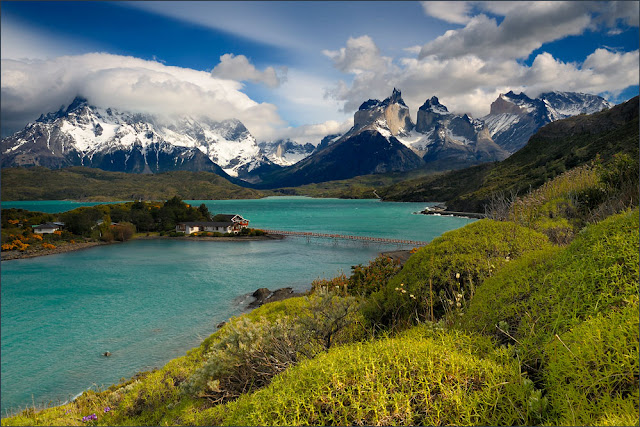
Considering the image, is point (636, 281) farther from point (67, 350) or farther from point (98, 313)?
point (98, 313)

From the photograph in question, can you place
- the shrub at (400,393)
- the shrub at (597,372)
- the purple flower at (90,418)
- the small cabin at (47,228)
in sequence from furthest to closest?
the small cabin at (47,228) → the purple flower at (90,418) → the shrub at (400,393) → the shrub at (597,372)

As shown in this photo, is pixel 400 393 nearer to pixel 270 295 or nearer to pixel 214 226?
pixel 270 295

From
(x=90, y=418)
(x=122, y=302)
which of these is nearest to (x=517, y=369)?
(x=90, y=418)

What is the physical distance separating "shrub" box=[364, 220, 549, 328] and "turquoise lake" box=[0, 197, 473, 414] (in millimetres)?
9503

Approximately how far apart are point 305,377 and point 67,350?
27079mm

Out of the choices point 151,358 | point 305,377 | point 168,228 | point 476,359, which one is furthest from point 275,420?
point 168,228

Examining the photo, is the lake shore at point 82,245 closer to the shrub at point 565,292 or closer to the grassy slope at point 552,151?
the grassy slope at point 552,151

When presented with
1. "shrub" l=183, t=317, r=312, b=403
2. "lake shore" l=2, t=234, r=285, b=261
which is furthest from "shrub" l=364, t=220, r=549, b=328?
"lake shore" l=2, t=234, r=285, b=261

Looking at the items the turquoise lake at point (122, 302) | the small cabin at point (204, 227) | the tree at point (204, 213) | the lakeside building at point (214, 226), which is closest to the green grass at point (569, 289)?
the turquoise lake at point (122, 302)

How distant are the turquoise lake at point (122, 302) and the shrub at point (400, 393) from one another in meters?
13.7

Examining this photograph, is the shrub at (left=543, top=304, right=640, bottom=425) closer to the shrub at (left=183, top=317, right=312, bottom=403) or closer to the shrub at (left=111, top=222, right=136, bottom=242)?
the shrub at (left=183, top=317, right=312, bottom=403)

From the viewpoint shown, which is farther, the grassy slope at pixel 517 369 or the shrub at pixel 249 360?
the shrub at pixel 249 360

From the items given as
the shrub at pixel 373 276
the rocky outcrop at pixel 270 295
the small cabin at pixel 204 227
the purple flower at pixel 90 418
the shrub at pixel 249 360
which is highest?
the shrub at pixel 249 360

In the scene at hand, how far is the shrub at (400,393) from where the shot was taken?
272 centimetres
